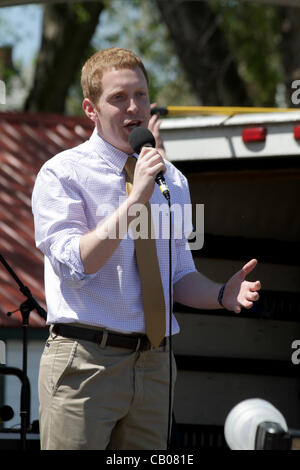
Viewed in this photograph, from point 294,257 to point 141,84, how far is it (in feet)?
11.6

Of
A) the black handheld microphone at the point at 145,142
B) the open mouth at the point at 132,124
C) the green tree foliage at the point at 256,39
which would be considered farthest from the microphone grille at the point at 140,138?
the green tree foliage at the point at 256,39

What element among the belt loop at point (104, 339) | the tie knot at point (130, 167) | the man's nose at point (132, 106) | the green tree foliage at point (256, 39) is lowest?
the belt loop at point (104, 339)

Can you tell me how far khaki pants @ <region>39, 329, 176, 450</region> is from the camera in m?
3.20

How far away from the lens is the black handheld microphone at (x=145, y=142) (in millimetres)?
3107

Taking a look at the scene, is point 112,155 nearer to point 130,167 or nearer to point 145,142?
point 130,167

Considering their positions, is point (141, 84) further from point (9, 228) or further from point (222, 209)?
point (9, 228)

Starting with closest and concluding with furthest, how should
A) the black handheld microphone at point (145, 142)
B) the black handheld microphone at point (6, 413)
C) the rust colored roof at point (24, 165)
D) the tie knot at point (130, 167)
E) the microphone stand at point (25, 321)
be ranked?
the black handheld microphone at point (145, 142), the tie knot at point (130, 167), the microphone stand at point (25, 321), the black handheld microphone at point (6, 413), the rust colored roof at point (24, 165)

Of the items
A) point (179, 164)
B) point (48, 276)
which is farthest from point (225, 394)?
point (48, 276)

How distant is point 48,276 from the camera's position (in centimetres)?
334

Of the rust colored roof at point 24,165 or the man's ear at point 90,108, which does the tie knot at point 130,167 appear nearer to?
the man's ear at point 90,108

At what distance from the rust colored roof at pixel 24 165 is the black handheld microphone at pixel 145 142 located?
3.98 m

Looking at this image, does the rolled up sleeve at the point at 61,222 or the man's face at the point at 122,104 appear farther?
the man's face at the point at 122,104

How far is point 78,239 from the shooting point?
3.12 m

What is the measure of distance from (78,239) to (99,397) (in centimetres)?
56
